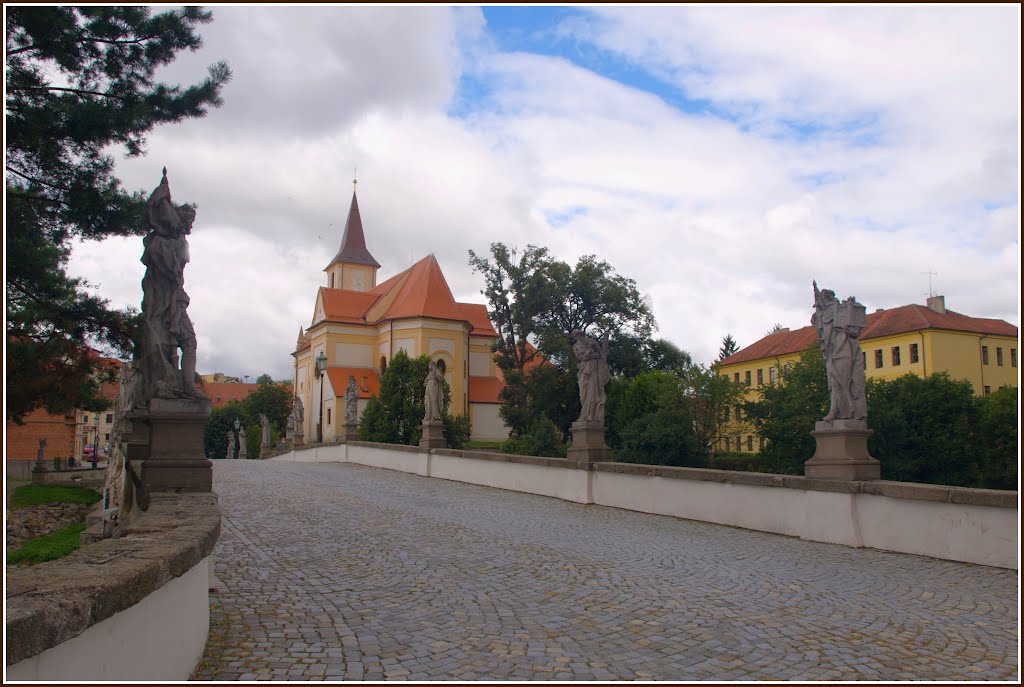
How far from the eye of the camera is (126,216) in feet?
35.1

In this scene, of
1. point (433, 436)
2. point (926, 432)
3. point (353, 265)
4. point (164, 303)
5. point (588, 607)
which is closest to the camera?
point (588, 607)

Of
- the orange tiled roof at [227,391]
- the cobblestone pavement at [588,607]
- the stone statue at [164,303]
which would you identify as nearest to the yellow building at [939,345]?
the cobblestone pavement at [588,607]

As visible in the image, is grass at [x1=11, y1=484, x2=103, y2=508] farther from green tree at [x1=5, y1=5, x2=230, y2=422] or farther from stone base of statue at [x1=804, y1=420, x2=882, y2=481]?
stone base of statue at [x1=804, y1=420, x2=882, y2=481]

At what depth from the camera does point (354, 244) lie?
237 ft

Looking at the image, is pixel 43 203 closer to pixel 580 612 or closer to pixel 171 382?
pixel 171 382

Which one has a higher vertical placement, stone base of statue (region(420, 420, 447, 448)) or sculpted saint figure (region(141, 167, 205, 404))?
sculpted saint figure (region(141, 167, 205, 404))

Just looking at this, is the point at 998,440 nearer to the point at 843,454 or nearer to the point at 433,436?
the point at 433,436

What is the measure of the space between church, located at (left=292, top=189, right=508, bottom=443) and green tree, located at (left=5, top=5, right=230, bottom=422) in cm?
3945

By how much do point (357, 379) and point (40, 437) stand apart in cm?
1916

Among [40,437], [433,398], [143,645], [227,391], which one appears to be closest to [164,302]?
[143,645]

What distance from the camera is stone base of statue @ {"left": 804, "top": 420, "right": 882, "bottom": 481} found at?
9.97 metres

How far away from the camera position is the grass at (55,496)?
50.6 ft

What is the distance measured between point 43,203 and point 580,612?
883 centimetres

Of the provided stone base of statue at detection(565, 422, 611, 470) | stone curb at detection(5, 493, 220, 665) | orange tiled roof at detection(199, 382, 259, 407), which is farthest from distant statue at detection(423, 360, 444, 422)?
orange tiled roof at detection(199, 382, 259, 407)
